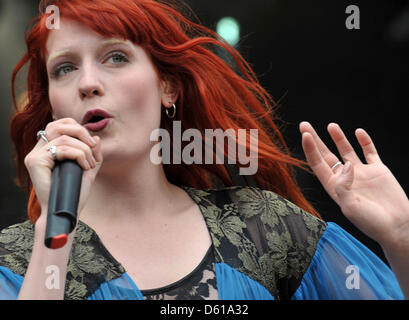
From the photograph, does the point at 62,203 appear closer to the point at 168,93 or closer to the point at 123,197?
the point at 123,197

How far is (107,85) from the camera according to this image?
4.81 ft

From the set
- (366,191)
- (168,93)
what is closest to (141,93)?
(168,93)

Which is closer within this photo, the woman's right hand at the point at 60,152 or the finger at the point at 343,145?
the woman's right hand at the point at 60,152

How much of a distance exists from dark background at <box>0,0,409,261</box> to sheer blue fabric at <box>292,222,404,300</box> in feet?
3.63

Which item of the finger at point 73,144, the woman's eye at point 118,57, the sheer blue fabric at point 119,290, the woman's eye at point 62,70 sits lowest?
the sheer blue fabric at point 119,290

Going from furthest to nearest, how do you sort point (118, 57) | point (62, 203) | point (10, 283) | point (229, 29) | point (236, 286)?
point (229, 29), point (118, 57), point (236, 286), point (10, 283), point (62, 203)

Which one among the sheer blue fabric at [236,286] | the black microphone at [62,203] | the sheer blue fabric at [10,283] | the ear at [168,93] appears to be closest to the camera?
the black microphone at [62,203]

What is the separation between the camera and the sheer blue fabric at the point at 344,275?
1530 mm

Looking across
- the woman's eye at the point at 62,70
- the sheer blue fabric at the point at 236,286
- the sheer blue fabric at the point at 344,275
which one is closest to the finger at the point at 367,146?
the sheer blue fabric at the point at 344,275

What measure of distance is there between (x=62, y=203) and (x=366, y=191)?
78 centimetres

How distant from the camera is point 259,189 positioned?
1.73 metres

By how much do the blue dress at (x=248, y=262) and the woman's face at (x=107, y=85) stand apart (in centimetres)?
27

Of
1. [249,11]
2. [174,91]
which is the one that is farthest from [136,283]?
[249,11]

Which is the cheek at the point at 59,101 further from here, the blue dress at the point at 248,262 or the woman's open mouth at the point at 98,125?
the blue dress at the point at 248,262
